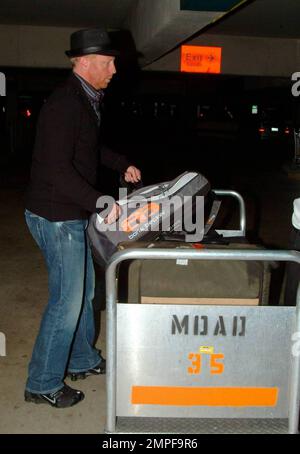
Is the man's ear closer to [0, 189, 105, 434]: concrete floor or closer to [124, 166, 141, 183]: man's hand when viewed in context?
[124, 166, 141, 183]: man's hand

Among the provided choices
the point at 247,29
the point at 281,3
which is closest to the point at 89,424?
the point at 281,3

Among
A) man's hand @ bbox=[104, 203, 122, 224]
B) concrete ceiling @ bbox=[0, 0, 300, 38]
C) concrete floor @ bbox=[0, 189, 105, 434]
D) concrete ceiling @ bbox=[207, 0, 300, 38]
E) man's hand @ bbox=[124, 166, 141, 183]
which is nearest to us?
man's hand @ bbox=[104, 203, 122, 224]

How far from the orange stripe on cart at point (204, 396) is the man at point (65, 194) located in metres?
0.66

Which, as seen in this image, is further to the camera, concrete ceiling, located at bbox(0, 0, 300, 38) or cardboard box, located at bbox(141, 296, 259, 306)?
concrete ceiling, located at bbox(0, 0, 300, 38)

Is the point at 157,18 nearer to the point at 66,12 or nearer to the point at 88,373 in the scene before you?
the point at 66,12

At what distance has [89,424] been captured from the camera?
9.52ft

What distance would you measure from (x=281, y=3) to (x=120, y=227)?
27.5ft

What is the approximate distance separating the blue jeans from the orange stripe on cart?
25.1 inches

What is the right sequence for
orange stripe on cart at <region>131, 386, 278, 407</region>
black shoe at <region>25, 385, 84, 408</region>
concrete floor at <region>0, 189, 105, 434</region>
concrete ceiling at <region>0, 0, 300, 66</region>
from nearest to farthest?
orange stripe on cart at <region>131, 386, 278, 407</region> < concrete floor at <region>0, 189, 105, 434</region> < black shoe at <region>25, 385, 84, 408</region> < concrete ceiling at <region>0, 0, 300, 66</region>

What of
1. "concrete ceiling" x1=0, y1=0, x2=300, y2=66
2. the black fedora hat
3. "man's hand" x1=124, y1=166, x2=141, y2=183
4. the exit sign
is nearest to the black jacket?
the black fedora hat

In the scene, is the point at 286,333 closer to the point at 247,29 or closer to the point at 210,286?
the point at 210,286

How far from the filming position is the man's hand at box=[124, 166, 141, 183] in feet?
10.8

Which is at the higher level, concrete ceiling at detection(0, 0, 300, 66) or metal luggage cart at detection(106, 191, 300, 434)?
concrete ceiling at detection(0, 0, 300, 66)

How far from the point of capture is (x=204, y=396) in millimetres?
2453
